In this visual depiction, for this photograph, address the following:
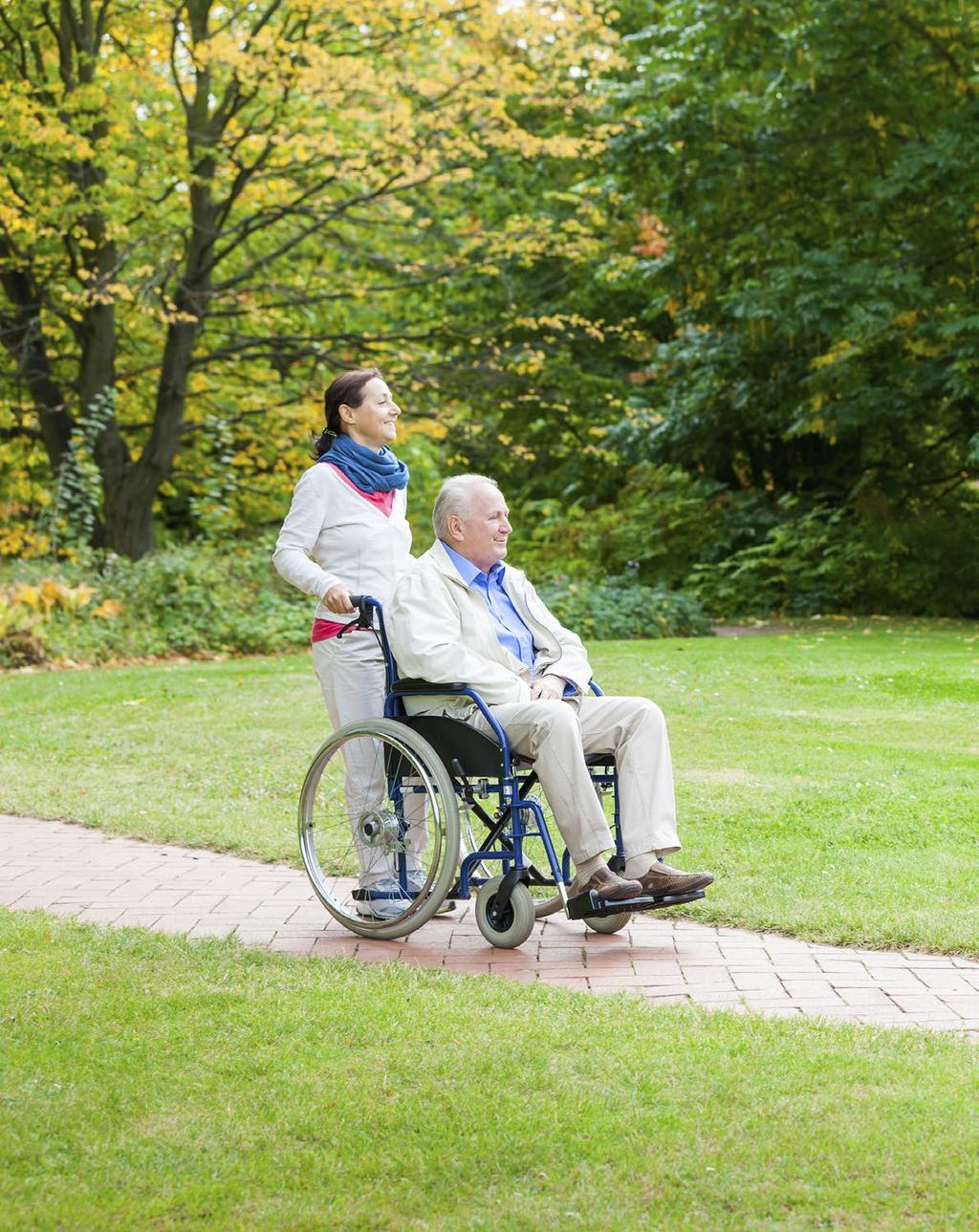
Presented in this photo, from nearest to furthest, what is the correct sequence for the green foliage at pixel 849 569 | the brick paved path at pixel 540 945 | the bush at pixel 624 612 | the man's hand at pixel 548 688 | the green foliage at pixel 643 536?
the brick paved path at pixel 540 945, the man's hand at pixel 548 688, the bush at pixel 624 612, the green foliage at pixel 849 569, the green foliage at pixel 643 536

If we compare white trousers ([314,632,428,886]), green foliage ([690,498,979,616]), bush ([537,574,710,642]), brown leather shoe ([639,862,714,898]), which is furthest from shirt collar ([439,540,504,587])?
green foliage ([690,498,979,616])

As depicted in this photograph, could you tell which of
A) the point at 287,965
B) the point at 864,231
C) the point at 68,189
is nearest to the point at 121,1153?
the point at 287,965

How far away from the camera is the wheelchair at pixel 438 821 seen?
4.51 meters

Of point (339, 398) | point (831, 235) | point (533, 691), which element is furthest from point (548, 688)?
point (831, 235)

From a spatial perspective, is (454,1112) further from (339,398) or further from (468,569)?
(339,398)

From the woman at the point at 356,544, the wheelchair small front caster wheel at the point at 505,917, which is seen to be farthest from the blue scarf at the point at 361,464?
the wheelchair small front caster wheel at the point at 505,917

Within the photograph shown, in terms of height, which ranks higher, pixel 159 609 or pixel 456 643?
pixel 456 643

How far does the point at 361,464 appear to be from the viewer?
16.5 feet

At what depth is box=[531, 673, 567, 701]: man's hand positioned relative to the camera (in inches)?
185

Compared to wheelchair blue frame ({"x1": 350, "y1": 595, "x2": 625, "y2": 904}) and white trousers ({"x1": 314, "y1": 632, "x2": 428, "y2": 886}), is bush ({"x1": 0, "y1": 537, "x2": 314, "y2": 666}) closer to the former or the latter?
white trousers ({"x1": 314, "y1": 632, "x2": 428, "y2": 886})

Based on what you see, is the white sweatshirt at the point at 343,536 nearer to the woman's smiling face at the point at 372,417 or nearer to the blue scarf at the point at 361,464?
the blue scarf at the point at 361,464

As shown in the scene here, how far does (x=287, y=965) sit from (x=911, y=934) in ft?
5.69

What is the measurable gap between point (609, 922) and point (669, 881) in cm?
28

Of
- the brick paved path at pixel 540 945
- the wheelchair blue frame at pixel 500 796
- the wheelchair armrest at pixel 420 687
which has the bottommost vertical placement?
the brick paved path at pixel 540 945
